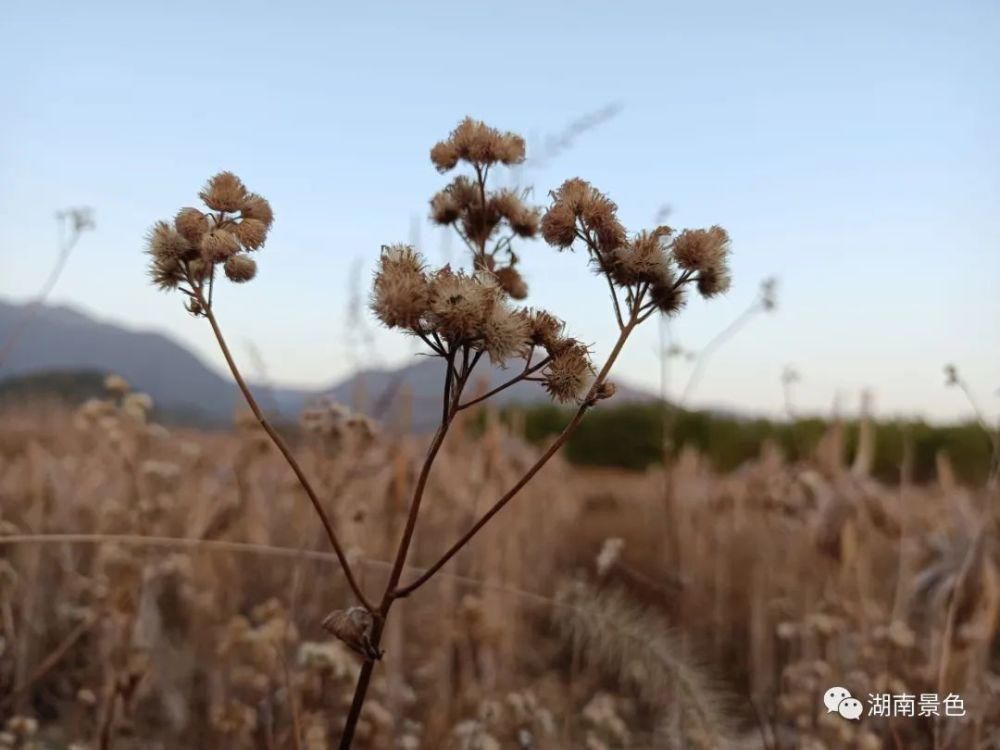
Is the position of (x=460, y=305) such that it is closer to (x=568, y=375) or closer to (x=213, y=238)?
(x=568, y=375)

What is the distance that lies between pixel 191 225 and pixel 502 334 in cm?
47

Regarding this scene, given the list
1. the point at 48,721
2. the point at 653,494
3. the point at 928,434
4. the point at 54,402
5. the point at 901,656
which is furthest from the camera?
the point at 928,434

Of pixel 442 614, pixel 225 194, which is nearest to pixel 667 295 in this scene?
pixel 225 194

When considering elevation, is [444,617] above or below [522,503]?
below

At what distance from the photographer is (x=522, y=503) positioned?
4516mm

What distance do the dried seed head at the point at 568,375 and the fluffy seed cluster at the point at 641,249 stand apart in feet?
0.48

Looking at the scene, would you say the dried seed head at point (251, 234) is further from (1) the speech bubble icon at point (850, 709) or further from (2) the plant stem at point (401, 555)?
(1) the speech bubble icon at point (850, 709)

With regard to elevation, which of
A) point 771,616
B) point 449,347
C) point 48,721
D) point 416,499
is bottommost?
point 48,721

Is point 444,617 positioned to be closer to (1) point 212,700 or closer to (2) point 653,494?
(1) point 212,700

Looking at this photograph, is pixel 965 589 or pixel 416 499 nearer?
pixel 416 499

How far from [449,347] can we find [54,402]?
9602 mm

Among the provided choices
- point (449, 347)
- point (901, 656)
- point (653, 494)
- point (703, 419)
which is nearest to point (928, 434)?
point (703, 419)

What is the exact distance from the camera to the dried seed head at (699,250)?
4.33 feet

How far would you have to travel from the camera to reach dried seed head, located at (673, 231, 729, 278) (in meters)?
1.32
